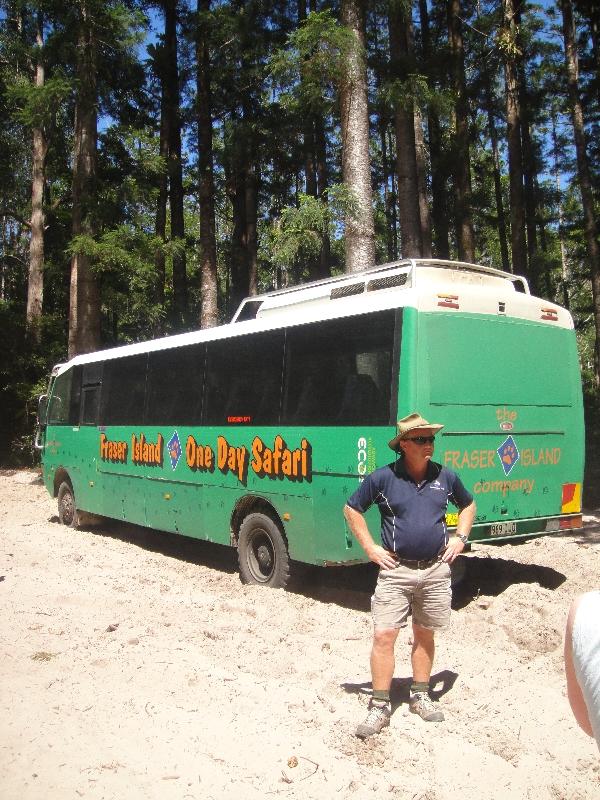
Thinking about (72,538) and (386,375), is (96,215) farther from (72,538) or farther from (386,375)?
(386,375)

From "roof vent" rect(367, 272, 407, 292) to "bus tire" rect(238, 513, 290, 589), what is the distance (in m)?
2.69

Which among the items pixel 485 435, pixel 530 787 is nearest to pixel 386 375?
pixel 485 435

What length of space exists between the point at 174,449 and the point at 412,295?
4474 millimetres

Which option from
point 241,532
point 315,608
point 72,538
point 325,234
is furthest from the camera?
point 325,234

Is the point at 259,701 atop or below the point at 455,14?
below

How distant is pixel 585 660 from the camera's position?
6.03ft

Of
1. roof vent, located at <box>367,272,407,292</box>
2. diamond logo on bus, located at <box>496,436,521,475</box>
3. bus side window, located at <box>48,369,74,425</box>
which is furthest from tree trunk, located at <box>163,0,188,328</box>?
diamond logo on bus, located at <box>496,436,521,475</box>

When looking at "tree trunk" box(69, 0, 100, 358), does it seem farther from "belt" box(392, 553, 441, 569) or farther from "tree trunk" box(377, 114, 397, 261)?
"tree trunk" box(377, 114, 397, 261)

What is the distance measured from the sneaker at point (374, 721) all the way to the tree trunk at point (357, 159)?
30.5ft

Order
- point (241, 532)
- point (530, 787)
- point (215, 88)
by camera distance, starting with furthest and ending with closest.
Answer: point (215, 88) → point (241, 532) → point (530, 787)

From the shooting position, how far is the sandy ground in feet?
14.2

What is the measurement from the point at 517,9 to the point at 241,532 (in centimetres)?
1874

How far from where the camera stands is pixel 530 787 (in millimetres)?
4254

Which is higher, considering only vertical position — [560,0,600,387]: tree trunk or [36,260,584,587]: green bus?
[560,0,600,387]: tree trunk
